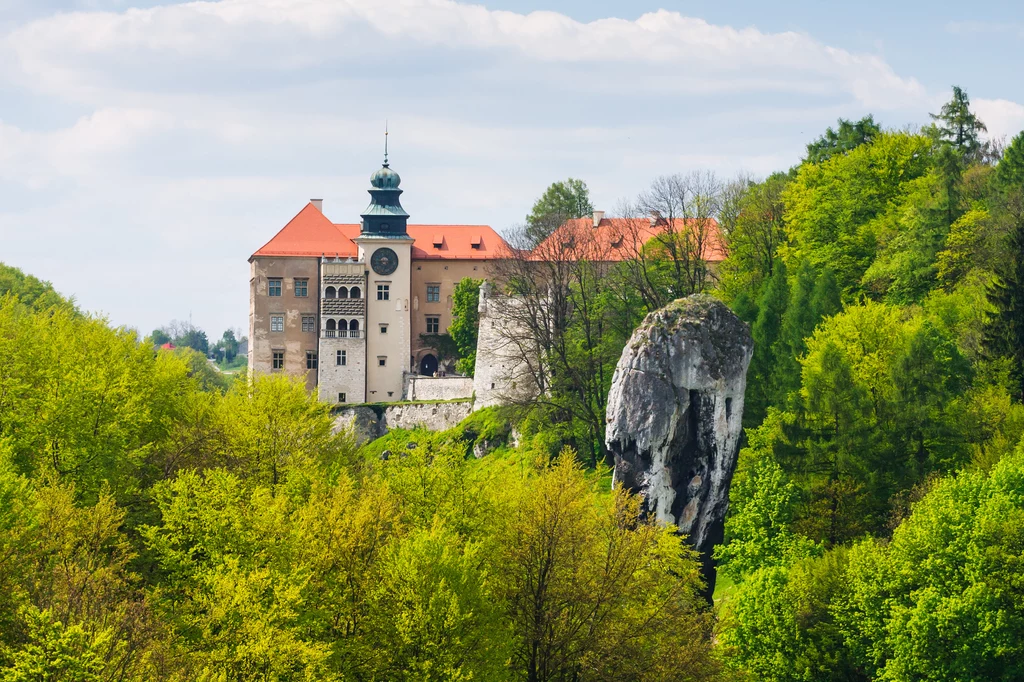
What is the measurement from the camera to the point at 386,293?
95562 millimetres

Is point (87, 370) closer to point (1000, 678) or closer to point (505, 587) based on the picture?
point (505, 587)

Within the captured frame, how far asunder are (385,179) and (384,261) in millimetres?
5761

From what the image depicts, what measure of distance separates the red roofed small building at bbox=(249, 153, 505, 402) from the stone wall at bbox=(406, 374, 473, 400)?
6.46 ft

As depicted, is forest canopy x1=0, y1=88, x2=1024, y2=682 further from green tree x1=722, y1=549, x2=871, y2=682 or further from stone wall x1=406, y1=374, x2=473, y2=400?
stone wall x1=406, y1=374, x2=473, y2=400

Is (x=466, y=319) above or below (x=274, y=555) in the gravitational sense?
above

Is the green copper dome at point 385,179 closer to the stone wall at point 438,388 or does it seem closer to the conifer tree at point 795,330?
the stone wall at point 438,388

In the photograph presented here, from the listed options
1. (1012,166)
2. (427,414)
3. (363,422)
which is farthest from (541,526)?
(363,422)

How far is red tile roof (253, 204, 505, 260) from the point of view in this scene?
319ft

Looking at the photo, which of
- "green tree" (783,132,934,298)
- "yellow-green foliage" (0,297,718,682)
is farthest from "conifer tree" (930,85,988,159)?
"yellow-green foliage" (0,297,718,682)

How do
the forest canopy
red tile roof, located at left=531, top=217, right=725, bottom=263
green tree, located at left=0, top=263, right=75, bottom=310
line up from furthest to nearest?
green tree, located at left=0, top=263, right=75, bottom=310
red tile roof, located at left=531, top=217, right=725, bottom=263
the forest canopy

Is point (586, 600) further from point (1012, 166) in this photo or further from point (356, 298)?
point (356, 298)

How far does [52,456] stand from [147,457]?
Result: 4.72 metres

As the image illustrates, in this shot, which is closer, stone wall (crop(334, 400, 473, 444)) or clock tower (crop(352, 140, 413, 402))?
stone wall (crop(334, 400, 473, 444))

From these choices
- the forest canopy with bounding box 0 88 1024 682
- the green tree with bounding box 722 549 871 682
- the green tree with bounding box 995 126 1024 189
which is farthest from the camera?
the green tree with bounding box 995 126 1024 189
